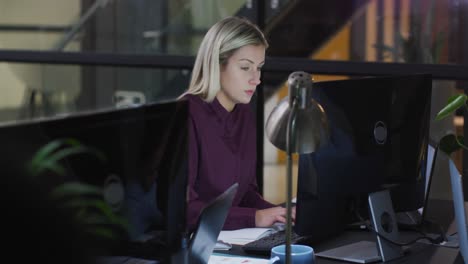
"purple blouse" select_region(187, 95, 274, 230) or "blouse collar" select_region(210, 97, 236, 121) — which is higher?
"blouse collar" select_region(210, 97, 236, 121)

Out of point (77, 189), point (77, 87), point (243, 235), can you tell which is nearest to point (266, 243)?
point (243, 235)

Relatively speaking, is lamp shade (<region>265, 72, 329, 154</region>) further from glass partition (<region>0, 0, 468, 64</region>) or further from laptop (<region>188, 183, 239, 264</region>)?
glass partition (<region>0, 0, 468, 64</region>)

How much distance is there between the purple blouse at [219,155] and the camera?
2.19 m

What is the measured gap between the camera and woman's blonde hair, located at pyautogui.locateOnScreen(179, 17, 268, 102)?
229cm

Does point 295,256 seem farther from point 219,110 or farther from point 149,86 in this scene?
point 149,86

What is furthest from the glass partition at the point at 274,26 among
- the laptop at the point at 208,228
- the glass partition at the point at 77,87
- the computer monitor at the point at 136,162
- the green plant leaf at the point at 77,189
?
the green plant leaf at the point at 77,189

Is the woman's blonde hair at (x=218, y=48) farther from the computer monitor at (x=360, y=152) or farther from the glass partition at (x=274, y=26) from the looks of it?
the glass partition at (x=274, y=26)

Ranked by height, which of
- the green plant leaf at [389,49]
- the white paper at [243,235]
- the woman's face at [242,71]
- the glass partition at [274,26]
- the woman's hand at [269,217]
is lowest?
the white paper at [243,235]

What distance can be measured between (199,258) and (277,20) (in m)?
2.56

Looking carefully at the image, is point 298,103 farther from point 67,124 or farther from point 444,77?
point 444,77

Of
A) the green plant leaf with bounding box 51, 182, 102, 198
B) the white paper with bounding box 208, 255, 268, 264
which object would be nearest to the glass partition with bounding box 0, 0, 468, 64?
the white paper with bounding box 208, 255, 268, 264

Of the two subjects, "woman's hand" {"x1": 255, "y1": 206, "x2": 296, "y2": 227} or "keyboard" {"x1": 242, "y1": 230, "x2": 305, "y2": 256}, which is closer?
"keyboard" {"x1": 242, "y1": 230, "x2": 305, "y2": 256}

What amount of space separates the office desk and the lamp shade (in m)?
0.52

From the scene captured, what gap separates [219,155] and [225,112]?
142mm
